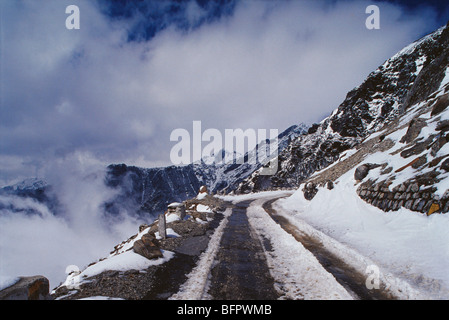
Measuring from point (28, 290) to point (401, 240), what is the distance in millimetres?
11040

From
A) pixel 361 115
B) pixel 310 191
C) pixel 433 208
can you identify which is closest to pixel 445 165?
pixel 433 208

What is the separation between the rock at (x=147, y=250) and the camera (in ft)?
24.8

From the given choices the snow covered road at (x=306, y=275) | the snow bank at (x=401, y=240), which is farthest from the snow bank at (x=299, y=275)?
the snow bank at (x=401, y=240)

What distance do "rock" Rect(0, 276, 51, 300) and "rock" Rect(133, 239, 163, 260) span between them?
283 cm

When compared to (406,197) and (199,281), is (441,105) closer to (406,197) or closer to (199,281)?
(406,197)

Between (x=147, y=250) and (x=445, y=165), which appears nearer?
(x=147, y=250)

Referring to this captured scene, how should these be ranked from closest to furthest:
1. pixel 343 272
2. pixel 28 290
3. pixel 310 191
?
1. pixel 28 290
2. pixel 343 272
3. pixel 310 191

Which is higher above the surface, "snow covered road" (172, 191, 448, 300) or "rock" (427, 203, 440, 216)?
"rock" (427, 203, 440, 216)

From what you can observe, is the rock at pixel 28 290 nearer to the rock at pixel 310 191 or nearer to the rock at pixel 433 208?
the rock at pixel 433 208

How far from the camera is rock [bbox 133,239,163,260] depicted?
7551 millimetres

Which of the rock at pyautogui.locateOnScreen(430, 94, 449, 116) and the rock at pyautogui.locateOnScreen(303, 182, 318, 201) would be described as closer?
the rock at pyautogui.locateOnScreen(430, 94, 449, 116)

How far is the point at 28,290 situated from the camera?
459 cm

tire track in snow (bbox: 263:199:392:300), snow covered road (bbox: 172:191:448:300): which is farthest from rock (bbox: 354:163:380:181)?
tire track in snow (bbox: 263:199:392:300)

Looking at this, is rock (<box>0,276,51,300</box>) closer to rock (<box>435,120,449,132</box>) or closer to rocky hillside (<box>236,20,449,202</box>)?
rock (<box>435,120,449,132</box>)
